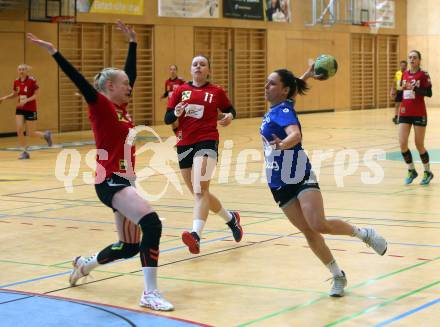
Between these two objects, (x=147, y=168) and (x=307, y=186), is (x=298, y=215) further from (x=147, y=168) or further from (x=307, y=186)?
(x=147, y=168)

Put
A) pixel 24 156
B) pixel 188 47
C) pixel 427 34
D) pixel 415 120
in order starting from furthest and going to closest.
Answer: pixel 427 34 < pixel 188 47 < pixel 24 156 < pixel 415 120

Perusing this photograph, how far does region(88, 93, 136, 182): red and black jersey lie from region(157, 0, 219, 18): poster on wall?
22.1 metres

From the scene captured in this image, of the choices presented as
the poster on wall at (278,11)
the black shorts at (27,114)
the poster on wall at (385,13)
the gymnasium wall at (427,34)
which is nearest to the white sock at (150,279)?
the black shorts at (27,114)

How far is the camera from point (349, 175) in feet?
50.0

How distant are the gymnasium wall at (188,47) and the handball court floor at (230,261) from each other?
9.42m

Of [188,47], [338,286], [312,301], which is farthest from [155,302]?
[188,47]

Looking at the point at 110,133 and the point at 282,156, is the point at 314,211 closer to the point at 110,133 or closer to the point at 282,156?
the point at 282,156

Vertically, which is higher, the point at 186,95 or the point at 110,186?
the point at 186,95

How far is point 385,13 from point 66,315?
35062 millimetres

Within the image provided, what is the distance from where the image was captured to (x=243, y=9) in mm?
31438

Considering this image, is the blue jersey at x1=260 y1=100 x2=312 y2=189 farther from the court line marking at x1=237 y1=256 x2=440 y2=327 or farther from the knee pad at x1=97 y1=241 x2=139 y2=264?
the knee pad at x1=97 y1=241 x2=139 y2=264

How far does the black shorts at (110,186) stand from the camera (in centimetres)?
649

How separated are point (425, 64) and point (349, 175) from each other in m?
26.8

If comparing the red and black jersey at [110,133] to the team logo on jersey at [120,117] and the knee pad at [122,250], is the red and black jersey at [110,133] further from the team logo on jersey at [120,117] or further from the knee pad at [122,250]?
the knee pad at [122,250]
